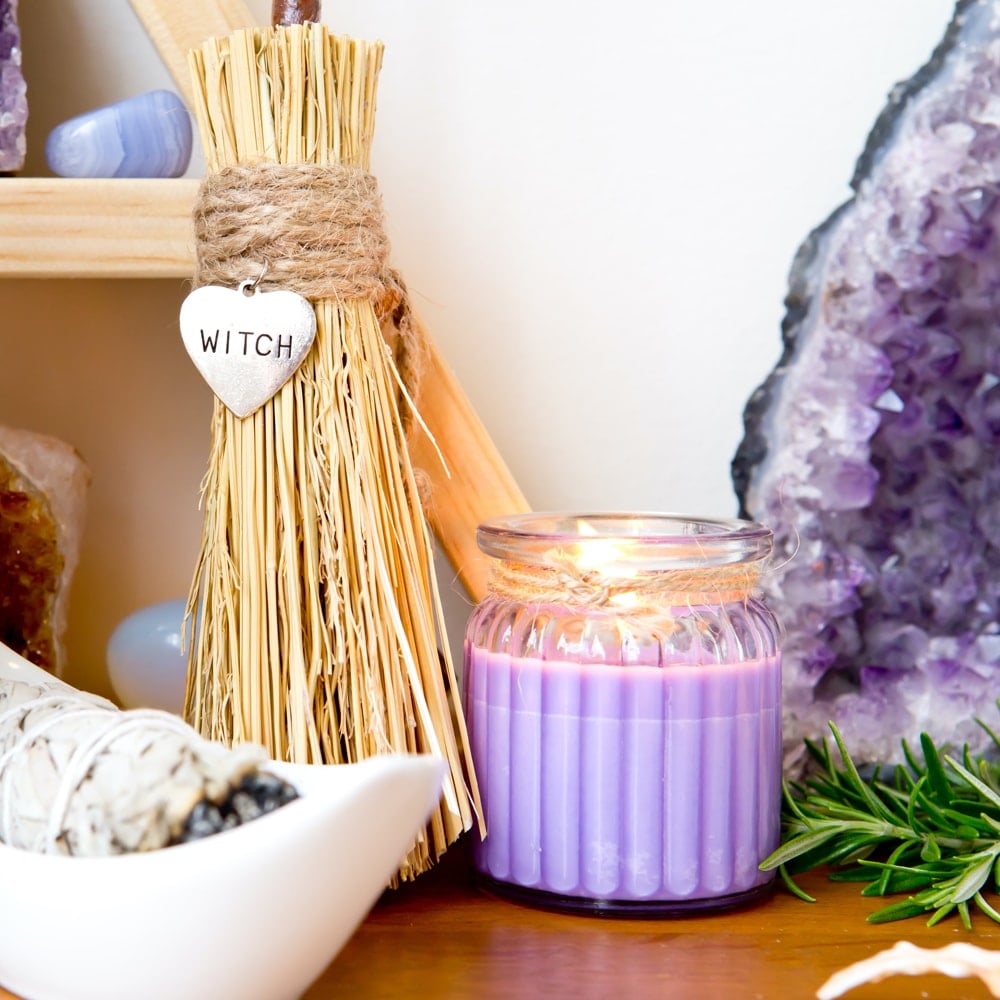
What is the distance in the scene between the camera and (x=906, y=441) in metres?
0.68

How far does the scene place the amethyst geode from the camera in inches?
26.5

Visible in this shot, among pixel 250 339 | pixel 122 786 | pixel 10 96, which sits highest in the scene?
pixel 10 96

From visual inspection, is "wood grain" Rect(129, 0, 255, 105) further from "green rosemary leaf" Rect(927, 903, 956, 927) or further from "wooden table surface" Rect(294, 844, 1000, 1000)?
"green rosemary leaf" Rect(927, 903, 956, 927)

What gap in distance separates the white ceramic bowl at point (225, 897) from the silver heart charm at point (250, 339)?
0.21 meters

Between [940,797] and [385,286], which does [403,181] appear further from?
[940,797]

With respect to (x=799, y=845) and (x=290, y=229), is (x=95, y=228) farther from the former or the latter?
(x=799, y=845)

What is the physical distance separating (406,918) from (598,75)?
0.50 m

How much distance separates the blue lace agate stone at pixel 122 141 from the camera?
0.57 metres

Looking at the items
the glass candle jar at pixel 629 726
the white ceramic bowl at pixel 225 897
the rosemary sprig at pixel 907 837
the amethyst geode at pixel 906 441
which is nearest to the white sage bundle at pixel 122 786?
the white ceramic bowl at pixel 225 897

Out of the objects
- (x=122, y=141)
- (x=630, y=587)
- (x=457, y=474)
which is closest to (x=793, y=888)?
(x=630, y=587)

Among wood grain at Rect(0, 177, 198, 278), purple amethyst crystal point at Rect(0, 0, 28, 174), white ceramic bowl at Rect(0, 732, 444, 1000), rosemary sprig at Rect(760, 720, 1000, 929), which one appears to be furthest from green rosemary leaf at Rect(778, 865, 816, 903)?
purple amethyst crystal point at Rect(0, 0, 28, 174)

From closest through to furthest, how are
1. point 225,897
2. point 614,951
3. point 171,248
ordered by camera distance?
1. point 225,897
2. point 614,951
3. point 171,248

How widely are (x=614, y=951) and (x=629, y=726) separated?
0.30 ft

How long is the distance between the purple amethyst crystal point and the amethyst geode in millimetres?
453
